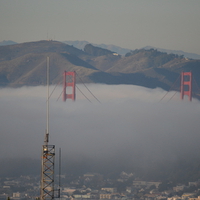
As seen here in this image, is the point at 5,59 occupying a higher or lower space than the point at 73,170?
higher

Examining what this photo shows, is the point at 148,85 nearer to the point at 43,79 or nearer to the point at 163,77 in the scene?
the point at 163,77

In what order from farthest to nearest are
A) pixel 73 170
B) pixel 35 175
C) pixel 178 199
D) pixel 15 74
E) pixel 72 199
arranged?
pixel 15 74 → pixel 73 170 → pixel 35 175 → pixel 178 199 → pixel 72 199

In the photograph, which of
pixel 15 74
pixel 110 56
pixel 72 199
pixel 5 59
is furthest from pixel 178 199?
pixel 110 56

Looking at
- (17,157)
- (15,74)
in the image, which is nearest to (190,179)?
(17,157)

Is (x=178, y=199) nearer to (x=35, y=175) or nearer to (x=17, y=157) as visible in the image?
(x=35, y=175)

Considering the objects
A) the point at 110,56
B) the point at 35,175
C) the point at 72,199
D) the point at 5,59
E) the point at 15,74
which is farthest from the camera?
the point at 110,56

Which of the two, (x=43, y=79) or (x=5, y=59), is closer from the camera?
(x=43, y=79)
